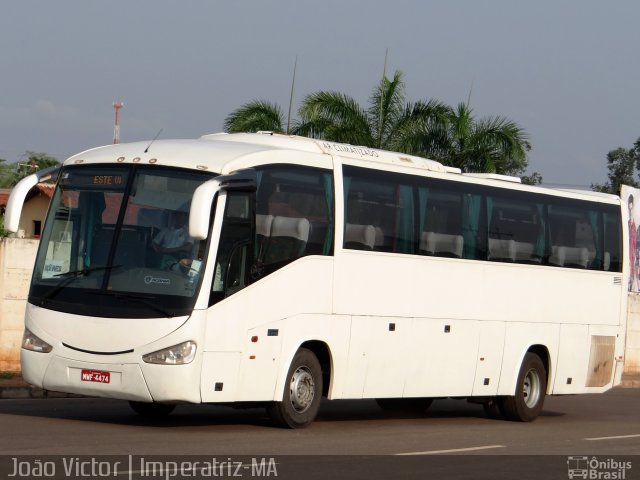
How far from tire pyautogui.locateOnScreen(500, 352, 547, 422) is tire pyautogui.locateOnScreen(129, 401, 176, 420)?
5.70 metres

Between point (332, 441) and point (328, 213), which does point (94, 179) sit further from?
point (332, 441)

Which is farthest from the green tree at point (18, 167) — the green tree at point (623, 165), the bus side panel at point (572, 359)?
the bus side panel at point (572, 359)

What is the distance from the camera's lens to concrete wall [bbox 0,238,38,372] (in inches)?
874

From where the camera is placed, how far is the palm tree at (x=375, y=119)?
3170 centimetres

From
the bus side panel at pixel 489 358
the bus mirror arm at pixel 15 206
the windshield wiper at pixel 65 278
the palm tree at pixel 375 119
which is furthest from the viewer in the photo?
the palm tree at pixel 375 119

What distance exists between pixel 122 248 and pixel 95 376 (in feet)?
4.69

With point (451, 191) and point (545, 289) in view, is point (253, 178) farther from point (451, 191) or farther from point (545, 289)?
point (545, 289)

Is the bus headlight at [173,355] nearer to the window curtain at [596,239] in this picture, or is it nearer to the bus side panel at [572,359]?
the bus side panel at [572,359]

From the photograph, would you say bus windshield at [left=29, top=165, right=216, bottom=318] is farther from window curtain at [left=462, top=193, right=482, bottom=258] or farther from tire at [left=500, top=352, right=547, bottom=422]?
tire at [left=500, top=352, right=547, bottom=422]

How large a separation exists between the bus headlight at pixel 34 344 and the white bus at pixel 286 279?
0.02 m

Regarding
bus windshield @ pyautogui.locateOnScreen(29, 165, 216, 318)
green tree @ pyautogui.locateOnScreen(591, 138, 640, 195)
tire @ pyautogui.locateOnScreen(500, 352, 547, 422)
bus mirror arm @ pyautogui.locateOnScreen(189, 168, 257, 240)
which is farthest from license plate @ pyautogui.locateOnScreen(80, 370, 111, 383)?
green tree @ pyautogui.locateOnScreen(591, 138, 640, 195)

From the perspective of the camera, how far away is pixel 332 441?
14242 mm

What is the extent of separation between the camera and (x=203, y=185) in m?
13.6

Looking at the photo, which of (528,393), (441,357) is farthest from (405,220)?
(528,393)
